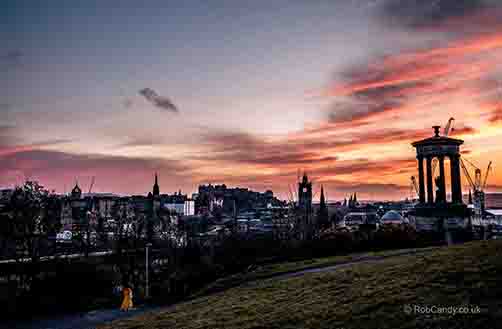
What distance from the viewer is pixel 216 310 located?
14.3m

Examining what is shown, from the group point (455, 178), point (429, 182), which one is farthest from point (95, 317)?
point (455, 178)

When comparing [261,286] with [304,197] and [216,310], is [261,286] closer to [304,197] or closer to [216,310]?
[216,310]

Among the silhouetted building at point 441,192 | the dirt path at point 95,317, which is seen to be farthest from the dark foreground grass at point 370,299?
the silhouetted building at point 441,192

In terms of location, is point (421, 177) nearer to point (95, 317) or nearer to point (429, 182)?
point (429, 182)

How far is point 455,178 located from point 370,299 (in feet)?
101

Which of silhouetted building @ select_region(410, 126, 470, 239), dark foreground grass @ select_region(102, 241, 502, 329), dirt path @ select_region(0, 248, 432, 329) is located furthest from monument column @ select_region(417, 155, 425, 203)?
dark foreground grass @ select_region(102, 241, 502, 329)

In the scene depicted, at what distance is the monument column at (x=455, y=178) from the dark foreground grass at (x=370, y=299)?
2322 centimetres

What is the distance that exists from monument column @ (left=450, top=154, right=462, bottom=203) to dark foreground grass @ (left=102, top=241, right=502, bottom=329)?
23.2m

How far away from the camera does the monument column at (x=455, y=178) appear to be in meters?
38.1

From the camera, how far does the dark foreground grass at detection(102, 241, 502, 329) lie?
953cm

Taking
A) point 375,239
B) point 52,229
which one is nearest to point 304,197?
point 52,229

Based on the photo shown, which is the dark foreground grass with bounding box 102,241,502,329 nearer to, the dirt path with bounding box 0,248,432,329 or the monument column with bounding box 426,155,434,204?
the dirt path with bounding box 0,248,432,329

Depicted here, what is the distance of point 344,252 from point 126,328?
16744mm

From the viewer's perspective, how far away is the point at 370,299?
11453 mm
